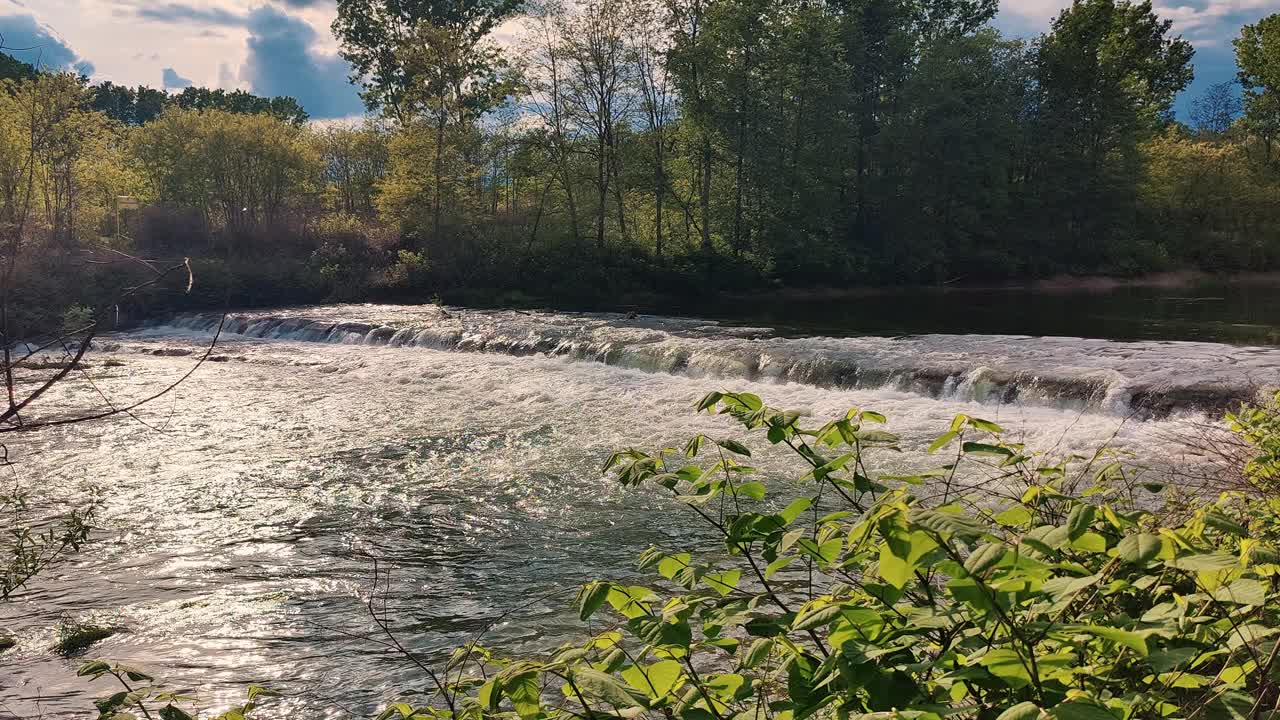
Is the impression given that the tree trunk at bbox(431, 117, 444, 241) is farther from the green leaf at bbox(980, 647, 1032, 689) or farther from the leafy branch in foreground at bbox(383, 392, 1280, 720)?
the green leaf at bbox(980, 647, 1032, 689)

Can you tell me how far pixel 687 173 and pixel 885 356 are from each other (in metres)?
24.3

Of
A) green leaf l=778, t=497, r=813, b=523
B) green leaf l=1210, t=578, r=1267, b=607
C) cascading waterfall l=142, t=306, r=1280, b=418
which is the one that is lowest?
cascading waterfall l=142, t=306, r=1280, b=418

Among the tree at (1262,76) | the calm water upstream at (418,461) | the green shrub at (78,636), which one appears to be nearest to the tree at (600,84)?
the calm water upstream at (418,461)

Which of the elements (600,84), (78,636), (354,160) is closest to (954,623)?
(78,636)

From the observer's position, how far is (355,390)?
1551cm

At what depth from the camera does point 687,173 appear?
37.8 m

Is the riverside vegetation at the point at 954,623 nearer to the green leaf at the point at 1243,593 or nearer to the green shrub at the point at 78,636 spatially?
the green leaf at the point at 1243,593

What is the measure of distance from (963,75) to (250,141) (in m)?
33.9

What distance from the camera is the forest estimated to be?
32594 mm

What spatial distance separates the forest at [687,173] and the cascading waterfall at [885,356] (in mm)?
8581

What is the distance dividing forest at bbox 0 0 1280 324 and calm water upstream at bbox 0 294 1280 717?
44.0 ft

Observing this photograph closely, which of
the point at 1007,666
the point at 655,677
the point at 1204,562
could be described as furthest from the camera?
the point at 655,677

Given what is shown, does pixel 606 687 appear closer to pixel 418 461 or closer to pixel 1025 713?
pixel 1025 713

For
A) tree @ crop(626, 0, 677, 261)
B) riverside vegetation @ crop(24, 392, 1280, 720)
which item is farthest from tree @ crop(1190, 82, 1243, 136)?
riverside vegetation @ crop(24, 392, 1280, 720)
